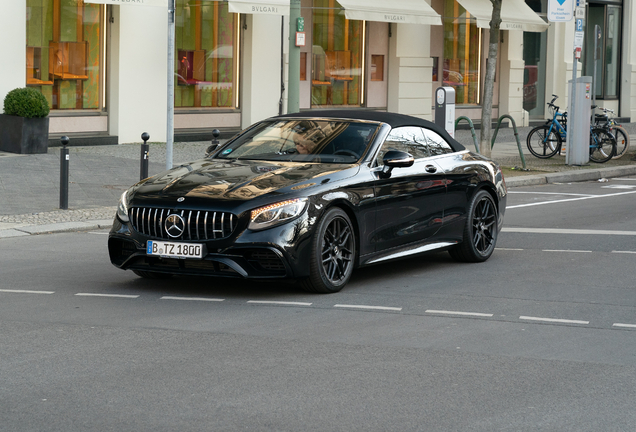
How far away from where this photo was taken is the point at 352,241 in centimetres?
852

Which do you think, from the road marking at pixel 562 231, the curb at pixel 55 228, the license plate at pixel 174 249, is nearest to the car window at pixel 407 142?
the license plate at pixel 174 249

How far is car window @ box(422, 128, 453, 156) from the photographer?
9.87m

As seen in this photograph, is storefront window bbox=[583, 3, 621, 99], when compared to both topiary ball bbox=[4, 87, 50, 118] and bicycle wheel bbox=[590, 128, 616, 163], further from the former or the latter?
topiary ball bbox=[4, 87, 50, 118]

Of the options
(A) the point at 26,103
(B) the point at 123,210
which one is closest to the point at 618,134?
(A) the point at 26,103

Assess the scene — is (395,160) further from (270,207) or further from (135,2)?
(135,2)

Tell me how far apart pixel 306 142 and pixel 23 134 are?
1072 centimetres

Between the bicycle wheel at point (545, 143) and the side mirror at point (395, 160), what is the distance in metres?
14.2

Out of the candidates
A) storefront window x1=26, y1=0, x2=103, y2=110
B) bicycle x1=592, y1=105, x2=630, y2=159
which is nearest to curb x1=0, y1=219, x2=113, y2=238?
storefront window x1=26, y1=0, x2=103, y2=110

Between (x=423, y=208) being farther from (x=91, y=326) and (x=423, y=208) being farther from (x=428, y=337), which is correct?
(x=91, y=326)

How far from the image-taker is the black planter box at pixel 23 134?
61.2 feet

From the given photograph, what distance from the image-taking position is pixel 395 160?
884 cm

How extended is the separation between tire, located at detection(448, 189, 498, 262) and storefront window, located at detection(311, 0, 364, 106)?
1557 centimetres

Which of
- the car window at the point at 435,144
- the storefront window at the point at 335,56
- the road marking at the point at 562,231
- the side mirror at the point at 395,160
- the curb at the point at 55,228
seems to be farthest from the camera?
the storefront window at the point at 335,56

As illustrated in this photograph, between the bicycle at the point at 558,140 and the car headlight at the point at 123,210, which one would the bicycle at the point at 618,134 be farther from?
the car headlight at the point at 123,210
